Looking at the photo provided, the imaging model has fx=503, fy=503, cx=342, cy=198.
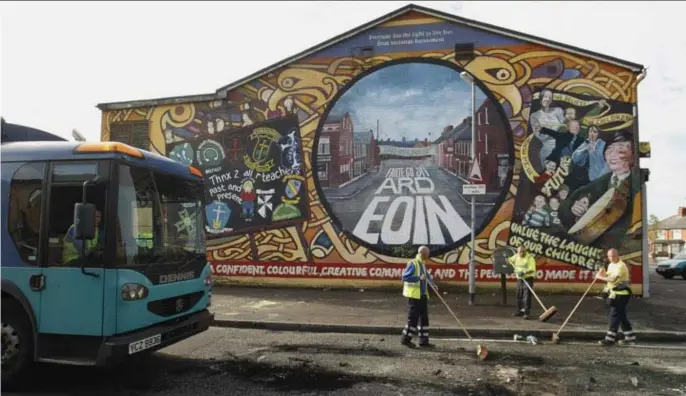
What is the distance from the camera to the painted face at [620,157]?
13.2 meters

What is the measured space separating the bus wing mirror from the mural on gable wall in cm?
978

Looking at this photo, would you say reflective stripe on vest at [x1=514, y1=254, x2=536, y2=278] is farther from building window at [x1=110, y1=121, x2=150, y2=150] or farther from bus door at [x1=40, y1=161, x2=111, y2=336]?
building window at [x1=110, y1=121, x2=150, y2=150]

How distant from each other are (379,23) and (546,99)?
5167 millimetres

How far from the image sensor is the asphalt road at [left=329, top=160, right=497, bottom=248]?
45.9ft

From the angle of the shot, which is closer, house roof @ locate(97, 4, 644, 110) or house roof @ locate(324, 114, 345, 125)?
house roof @ locate(97, 4, 644, 110)

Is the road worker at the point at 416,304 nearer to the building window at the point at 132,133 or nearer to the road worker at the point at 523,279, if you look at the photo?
the road worker at the point at 523,279

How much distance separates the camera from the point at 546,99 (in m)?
13.6

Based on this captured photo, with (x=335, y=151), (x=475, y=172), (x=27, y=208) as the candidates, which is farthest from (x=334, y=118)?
(x=27, y=208)

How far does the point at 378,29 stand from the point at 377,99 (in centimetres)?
207

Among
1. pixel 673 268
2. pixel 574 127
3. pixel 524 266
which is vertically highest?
pixel 574 127

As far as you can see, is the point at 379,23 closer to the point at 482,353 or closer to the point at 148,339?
the point at 482,353

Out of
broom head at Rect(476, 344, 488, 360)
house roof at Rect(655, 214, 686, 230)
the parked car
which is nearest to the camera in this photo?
broom head at Rect(476, 344, 488, 360)

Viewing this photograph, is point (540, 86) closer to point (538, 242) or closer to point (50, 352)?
point (538, 242)

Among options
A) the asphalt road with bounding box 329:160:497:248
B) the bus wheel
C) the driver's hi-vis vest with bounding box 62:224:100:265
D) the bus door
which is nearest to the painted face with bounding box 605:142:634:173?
the asphalt road with bounding box 329:160:497:248
